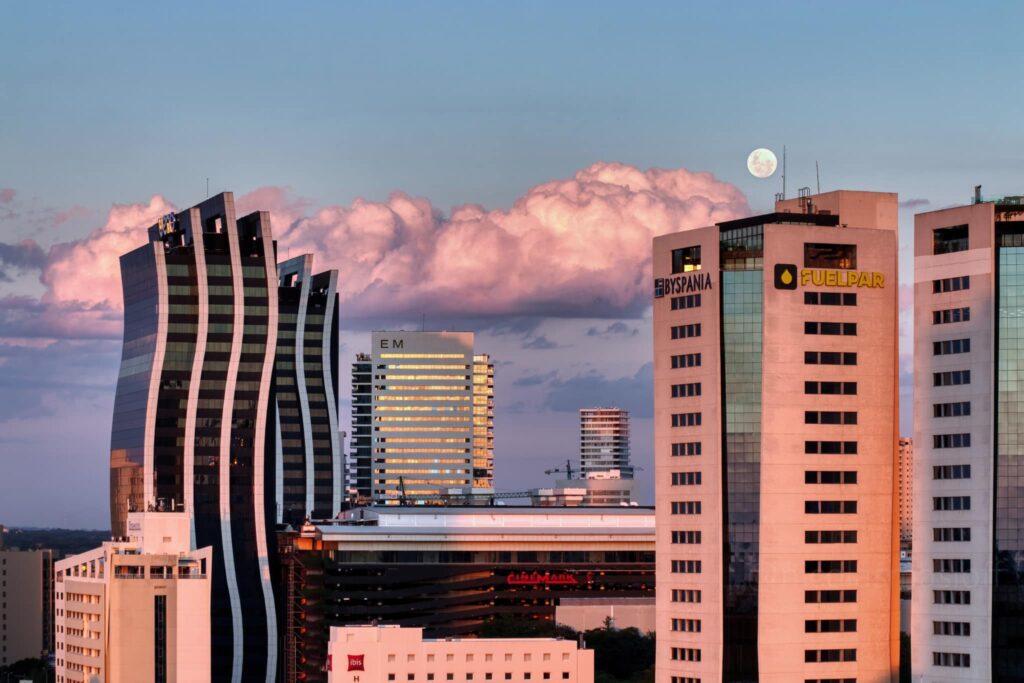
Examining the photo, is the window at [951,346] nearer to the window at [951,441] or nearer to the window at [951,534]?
the window at [951,441]

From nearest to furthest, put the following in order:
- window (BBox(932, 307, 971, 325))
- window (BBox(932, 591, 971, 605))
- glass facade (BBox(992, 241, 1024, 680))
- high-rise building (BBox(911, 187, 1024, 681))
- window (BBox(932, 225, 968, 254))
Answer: glass facade (BBox(992, 241, 1024, 680)), high-rise building (BBox(911, 187, 1024, 681)), window (BBox(932, 591, 971, 605)), window (BBox(932, 307, 971, 325)), window (BBox(932, 225, 968, 254))

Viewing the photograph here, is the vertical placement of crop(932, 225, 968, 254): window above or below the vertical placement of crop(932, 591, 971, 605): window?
above

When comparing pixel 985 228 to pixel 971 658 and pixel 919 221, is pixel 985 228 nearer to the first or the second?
pixel 919 221

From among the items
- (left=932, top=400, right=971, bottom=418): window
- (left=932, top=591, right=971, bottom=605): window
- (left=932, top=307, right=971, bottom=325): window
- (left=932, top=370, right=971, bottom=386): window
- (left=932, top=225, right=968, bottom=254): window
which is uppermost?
(left=932, top=225, right=968, bottom=254): window

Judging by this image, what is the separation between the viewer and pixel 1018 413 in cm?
19138

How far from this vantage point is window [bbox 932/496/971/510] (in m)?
193

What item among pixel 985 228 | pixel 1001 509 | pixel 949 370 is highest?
pixel 985 228

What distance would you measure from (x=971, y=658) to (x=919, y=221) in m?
39.1

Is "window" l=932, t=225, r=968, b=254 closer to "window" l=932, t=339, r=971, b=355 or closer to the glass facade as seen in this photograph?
"window" l=932, t=339, r=971, b=355

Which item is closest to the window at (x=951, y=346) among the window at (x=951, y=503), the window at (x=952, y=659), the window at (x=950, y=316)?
the window at (x=950, y=316)

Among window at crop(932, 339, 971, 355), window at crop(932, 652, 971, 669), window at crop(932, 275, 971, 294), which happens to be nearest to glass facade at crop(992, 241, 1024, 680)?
window at crop(932, 652, 971, 669)

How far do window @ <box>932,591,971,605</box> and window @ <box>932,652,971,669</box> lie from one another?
444 cm

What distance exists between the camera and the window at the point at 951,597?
193625mm

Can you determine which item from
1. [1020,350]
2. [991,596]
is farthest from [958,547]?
[1020,350]
